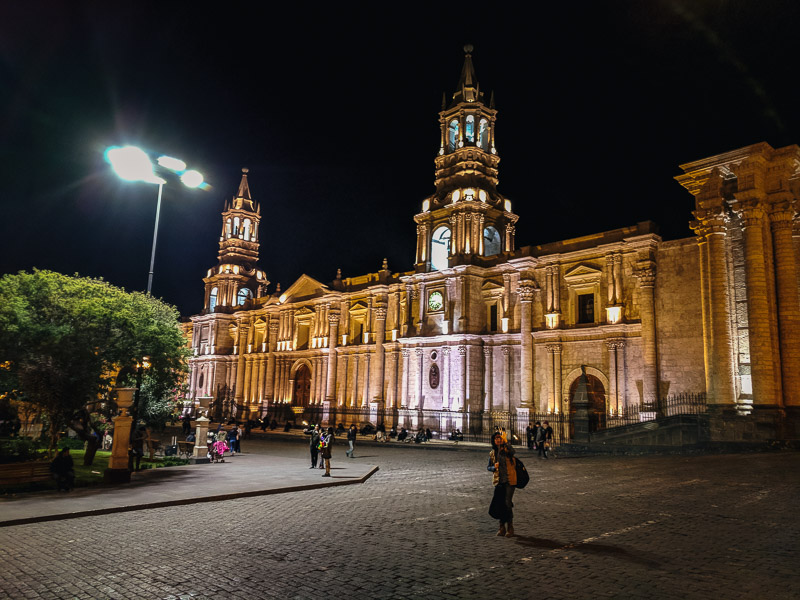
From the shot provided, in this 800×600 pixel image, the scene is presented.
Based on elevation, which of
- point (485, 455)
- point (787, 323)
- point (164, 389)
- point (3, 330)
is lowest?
point (485, 455)

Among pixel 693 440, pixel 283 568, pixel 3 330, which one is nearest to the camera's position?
pixel 283 568

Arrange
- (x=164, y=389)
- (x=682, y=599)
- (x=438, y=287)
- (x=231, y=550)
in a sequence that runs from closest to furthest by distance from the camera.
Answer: (x=682, y=599) < (x=231, y=550) < (x=164, y=389) < (x=438, y=287)

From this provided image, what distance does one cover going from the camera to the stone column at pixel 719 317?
22.3 meters

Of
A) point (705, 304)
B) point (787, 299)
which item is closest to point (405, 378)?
point (705, 304)

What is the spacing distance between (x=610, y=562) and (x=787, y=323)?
20.0 meters

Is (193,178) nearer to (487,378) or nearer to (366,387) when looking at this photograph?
(487,378)

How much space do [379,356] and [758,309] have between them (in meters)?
27.0

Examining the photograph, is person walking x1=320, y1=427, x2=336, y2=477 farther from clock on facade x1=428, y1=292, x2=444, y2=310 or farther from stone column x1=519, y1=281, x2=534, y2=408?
clock on facade x1=428, y1=292, x2=444, y2=310

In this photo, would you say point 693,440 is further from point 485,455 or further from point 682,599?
point 682,599

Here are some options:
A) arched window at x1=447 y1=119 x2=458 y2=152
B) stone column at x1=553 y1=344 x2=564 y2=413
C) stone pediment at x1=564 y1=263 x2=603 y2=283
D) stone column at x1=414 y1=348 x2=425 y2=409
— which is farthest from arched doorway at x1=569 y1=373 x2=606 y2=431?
arched window at x1=447 y1=119 x2=458 y2=152

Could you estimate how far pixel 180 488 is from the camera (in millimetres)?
13602

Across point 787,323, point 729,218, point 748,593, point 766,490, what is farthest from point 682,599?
point 729,218

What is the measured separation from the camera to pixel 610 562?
7.19 meters

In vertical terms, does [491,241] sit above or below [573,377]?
above
